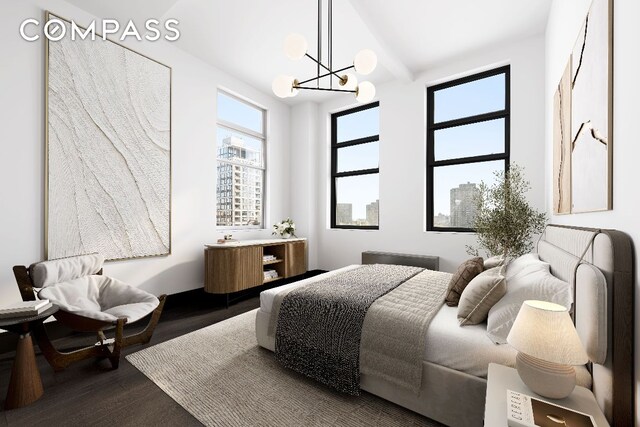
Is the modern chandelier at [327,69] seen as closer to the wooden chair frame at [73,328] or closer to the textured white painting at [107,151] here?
the textured white painting at [107,151]

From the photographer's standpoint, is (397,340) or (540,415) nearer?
(540,415)

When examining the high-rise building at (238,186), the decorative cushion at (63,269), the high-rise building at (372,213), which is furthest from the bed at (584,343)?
the high-rise building at (372,213)

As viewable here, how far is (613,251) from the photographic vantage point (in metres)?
0.99

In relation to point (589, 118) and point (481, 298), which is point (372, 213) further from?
point (589, 118)

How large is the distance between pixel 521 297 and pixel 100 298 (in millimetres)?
3281

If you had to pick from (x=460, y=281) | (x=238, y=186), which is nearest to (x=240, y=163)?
(x=238, y=186)

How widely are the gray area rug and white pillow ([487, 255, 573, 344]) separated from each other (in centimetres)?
68

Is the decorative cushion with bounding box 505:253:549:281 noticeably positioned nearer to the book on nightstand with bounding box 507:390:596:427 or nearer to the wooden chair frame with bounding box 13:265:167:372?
the book on nightstand with bounding box 507:390:596:427

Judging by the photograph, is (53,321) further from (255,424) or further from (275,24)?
(275,24)

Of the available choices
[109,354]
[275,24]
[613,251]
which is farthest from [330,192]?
[613,251]

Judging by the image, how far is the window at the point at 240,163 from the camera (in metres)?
4.29

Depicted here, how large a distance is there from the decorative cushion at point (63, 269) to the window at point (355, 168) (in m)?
3.62

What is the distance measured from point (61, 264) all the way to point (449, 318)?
121 inches

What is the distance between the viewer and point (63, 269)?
2314 mm
